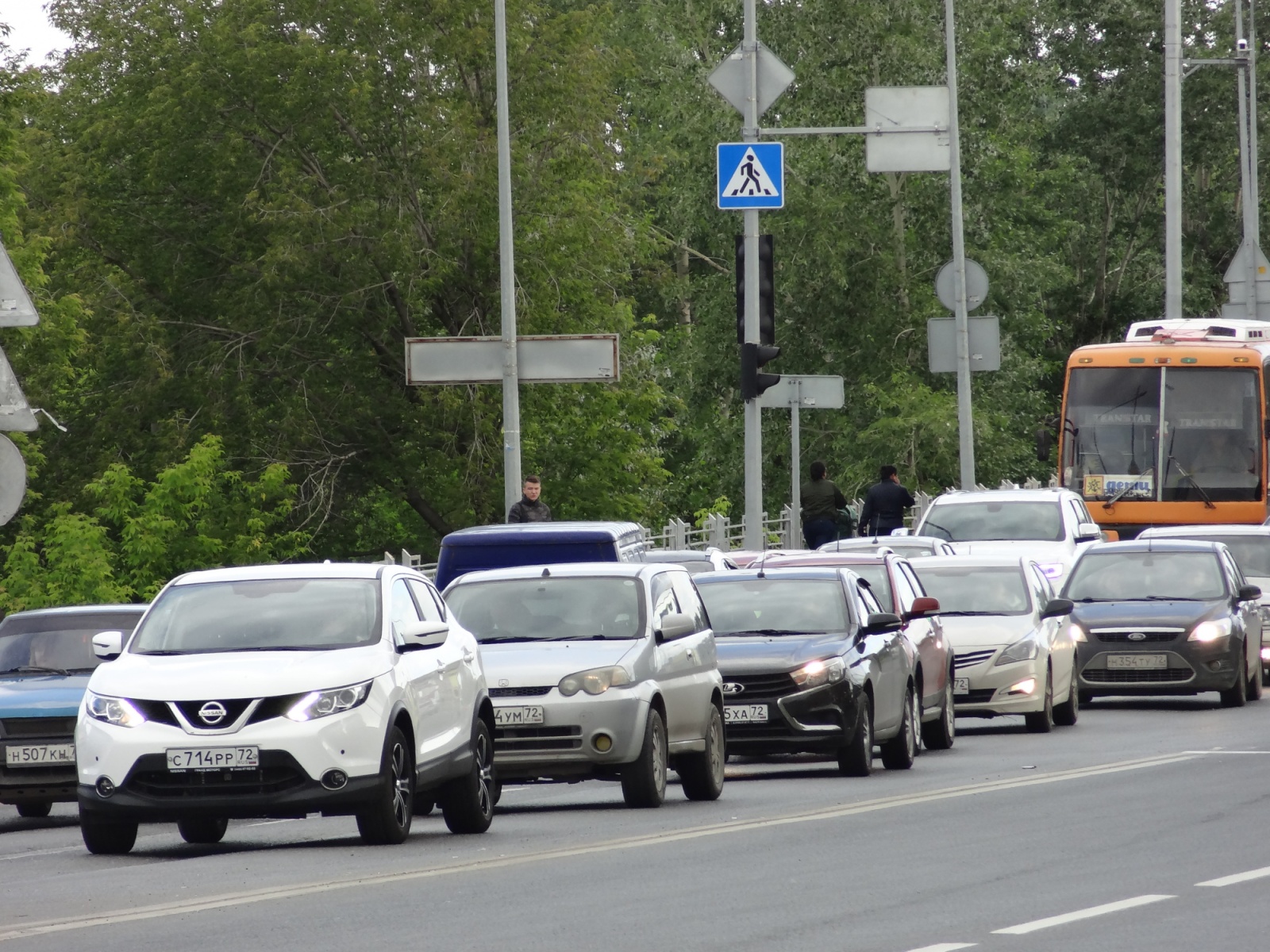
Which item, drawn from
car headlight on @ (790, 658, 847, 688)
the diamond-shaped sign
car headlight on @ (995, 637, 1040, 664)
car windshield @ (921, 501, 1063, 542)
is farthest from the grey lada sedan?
car windshield @ (921, 501, 1063, 542)

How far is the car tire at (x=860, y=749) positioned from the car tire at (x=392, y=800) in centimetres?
529

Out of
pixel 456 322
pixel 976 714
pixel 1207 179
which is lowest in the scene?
pixel 976 714

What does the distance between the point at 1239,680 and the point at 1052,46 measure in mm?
51829

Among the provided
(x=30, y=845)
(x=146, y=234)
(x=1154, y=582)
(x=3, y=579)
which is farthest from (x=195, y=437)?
(x=30, y=845)

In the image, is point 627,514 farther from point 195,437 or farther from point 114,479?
point 114,479

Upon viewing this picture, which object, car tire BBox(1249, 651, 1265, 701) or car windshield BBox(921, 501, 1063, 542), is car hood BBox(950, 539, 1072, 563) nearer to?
car windshield BBox(921, 501, 1063, 542)

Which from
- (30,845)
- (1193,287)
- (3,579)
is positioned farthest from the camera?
(1193,287)

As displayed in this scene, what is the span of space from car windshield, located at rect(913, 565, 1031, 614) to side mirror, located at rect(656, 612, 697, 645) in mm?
7336

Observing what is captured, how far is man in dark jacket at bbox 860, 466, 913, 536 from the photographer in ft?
112

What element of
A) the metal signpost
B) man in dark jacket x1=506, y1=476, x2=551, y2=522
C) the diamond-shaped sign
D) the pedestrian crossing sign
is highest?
the diamond-shaped sign

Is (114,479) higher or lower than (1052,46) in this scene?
lower

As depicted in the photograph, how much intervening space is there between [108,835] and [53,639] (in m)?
4.91

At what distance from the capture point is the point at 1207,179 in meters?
75.3

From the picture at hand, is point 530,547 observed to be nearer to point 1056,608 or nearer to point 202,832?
point 1056,608
